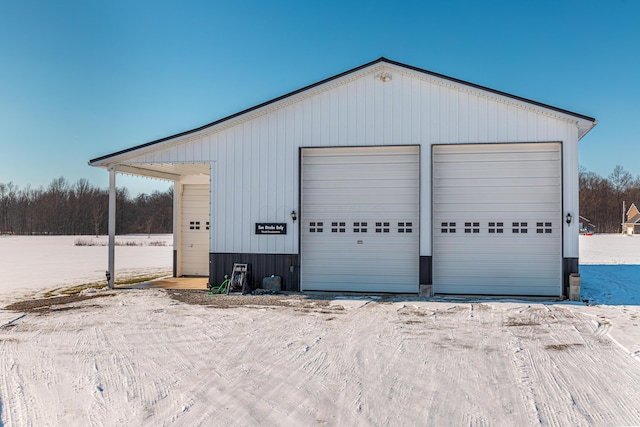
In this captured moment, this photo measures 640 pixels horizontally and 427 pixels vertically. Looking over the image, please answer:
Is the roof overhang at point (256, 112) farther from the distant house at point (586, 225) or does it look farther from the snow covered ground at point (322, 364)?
the distant house at point (586, 225)

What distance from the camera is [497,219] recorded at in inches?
446

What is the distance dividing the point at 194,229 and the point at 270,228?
14.4ft

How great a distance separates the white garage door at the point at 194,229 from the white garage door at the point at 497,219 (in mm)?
7380

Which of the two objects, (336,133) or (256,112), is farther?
(256,112)

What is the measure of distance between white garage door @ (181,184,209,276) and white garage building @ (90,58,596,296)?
2.94 m

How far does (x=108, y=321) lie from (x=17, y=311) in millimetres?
2351

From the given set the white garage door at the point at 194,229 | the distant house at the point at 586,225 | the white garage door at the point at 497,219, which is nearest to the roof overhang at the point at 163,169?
the white garage door at the point at 194,229

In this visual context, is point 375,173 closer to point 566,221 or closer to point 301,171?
point 301,171

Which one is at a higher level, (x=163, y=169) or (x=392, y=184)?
(x=163, y=169)

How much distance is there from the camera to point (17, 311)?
9281mm

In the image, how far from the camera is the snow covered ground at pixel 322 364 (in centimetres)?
431

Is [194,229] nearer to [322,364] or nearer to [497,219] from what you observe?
[497,219]

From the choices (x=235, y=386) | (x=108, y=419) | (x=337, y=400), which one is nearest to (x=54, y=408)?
(x=108, y=419)

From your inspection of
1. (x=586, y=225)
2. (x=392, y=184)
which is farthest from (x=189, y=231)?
(x=586, y=225)
